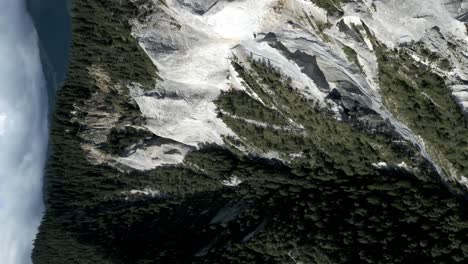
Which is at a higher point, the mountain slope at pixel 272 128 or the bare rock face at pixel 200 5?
the bare rock face at pixel 200 5

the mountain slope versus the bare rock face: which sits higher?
the bare rock face

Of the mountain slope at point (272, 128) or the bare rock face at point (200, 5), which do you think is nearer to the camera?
the mountain slope at point (272, 128)

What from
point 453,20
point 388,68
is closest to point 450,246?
point 388,68

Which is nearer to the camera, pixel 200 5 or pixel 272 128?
pixel 200 5

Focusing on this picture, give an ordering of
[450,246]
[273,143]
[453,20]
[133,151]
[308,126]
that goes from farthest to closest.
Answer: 1. [133,151]
2. [273,143]
3. [308,126]
4. [450,246]
5. [453,20]

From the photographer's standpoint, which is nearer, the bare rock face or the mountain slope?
the mountain slope

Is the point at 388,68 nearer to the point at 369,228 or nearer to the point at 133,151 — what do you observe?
the point at 369,228

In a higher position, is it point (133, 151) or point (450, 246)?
point (450, 246)

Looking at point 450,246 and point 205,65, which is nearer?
point 450,246

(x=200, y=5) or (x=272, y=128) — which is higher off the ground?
(x=200, y=5)

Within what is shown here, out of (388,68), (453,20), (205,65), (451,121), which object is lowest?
(205,65)

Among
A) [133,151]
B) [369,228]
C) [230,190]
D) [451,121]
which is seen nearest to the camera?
[451,121]
